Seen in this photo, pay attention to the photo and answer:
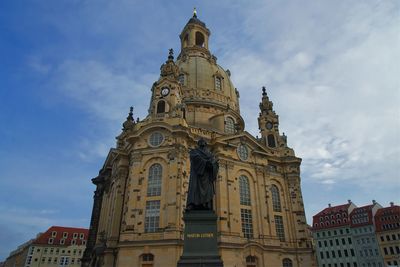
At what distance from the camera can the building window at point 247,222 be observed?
118 ft

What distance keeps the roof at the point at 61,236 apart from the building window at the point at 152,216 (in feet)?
147

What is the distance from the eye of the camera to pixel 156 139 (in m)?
36.6

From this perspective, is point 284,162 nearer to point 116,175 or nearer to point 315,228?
point 116,175

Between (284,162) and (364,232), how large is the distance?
28814 millimetres

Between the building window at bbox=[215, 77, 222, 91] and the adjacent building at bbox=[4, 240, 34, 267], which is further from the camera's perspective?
the adjacent building at bbox=[4, 240, 34, 267]

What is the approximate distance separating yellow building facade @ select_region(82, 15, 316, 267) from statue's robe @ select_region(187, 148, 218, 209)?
18.3 meters

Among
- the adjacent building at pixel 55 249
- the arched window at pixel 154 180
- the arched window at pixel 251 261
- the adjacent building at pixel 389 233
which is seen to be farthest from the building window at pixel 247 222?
the adjacent building at pixel 55 249

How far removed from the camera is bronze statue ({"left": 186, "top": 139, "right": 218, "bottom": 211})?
1352 centimetres

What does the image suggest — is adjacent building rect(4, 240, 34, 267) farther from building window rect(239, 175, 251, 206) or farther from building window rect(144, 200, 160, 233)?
building window rect(239, 175, 251, 206)

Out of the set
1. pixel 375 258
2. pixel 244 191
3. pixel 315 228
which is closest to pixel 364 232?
pixel 375 258

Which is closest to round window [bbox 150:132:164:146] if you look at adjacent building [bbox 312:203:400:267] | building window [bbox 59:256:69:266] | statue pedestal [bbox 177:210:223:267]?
statue pedestal [bbox 177:210:223:267]

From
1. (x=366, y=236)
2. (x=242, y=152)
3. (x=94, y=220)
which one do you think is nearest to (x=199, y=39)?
(x=242, y=152)

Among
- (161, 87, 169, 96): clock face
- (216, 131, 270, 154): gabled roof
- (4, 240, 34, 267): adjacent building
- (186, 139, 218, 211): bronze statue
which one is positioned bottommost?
(186, 139, 218, 211): bronze statue

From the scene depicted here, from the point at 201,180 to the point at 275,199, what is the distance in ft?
97.9
